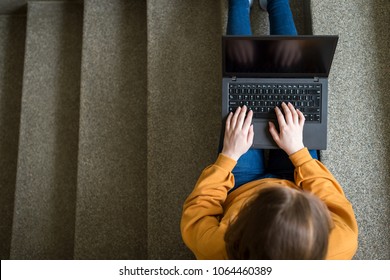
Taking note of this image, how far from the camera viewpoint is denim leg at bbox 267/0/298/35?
115 centimetres

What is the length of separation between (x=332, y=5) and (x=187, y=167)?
732 millimetres

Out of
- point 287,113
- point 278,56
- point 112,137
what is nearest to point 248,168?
point 287,113

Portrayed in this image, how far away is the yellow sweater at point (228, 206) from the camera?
823 millimetres

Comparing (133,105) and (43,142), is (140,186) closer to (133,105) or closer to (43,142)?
(133,105)

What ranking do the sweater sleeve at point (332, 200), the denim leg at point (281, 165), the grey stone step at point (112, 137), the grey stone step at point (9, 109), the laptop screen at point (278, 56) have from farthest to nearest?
the grey stone step at point (9, 109) < the grey stone step at point (112, 137) < the denim leg at point (281, 165) < the laptop screen at point (278, 56) < the sweater sleeve at point (332, 200)

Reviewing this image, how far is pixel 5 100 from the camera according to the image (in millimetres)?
1618

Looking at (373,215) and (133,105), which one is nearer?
(373,215)

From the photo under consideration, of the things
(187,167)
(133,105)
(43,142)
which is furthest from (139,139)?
(43,142)

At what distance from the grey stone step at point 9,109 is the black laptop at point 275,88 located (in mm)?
1026

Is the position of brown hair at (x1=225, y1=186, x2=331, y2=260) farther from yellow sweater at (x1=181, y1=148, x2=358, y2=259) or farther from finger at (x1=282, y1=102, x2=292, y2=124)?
finger at (x1=282, y1=102, x2=292, y2=124)

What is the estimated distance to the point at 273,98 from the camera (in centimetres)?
107

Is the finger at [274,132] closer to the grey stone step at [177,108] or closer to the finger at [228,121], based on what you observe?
the finger at [228,121]

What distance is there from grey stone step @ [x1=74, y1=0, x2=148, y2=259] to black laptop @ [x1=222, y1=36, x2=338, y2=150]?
1.62ft

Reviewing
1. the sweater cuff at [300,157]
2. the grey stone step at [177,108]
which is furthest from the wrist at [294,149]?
the grey stone step at [177,108]
